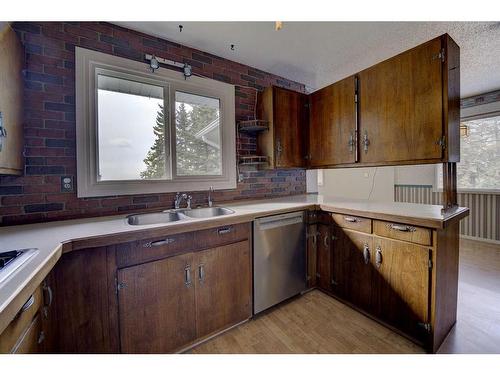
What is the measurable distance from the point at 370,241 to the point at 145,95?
7.36 feet

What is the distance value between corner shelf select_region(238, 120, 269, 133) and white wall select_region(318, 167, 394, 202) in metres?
2.64

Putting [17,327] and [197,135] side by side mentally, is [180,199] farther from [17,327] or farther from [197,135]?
[17,327]

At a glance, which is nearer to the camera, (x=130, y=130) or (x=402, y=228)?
(x=402, y=228)

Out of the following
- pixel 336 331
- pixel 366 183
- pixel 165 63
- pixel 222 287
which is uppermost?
pixel 165 63

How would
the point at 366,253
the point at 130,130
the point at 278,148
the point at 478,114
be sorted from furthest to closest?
the point at 478,114 → the point at 278,148 → the point at 130,130 → the point at 366,253

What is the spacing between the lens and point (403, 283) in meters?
1.54

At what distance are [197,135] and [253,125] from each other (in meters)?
0.58

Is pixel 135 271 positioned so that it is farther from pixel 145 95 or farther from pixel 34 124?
pixel 145 95

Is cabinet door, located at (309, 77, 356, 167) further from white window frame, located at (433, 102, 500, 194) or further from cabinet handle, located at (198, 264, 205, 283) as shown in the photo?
Answer: white window frame, located at (433, 102, 500, 194)

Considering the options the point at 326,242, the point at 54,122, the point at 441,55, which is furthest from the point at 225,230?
the point at 441,55

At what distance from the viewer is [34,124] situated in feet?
4.83

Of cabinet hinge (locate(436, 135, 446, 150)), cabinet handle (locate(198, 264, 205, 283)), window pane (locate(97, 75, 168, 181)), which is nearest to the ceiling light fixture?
window pane (locate(97, 75, 168, 181))

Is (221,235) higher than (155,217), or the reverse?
(155,217)

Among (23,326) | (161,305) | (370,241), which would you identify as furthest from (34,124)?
(370,241)
